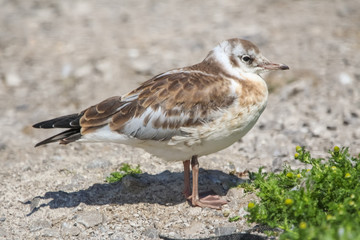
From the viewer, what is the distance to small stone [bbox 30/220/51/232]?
661 centimetres

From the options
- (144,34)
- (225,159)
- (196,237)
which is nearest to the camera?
(196,237)

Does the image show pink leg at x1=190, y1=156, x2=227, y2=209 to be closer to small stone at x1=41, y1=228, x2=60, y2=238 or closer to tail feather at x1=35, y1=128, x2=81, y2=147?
tail feather at x1=35, y1=128, x2=81, y2=147

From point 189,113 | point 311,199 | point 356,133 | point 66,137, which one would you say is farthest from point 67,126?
point 356,133

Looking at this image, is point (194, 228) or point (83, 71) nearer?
point (194, 228)

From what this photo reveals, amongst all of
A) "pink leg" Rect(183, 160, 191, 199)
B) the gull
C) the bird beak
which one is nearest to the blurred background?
the bird beak

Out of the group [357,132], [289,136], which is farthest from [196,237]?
[357,132]

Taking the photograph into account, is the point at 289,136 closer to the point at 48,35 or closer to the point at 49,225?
the point at 49,225

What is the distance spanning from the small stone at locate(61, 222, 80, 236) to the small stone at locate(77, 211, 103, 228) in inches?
4.4

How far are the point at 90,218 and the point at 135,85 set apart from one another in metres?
4.68

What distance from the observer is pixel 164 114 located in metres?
6.52

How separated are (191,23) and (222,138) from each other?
287 inches

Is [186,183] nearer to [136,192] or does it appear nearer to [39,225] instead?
[136,192]

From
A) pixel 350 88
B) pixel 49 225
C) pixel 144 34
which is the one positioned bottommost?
pixel 49 225

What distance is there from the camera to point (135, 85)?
10.9 metres
